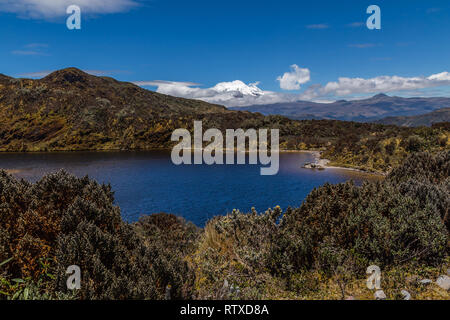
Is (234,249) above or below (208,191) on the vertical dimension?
above

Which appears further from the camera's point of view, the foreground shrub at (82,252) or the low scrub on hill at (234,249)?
the low scrub on hill at (234,249)

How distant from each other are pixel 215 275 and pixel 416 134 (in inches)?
2680

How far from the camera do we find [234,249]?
26.9ft

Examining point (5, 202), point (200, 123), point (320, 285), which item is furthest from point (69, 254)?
point (200, 123)

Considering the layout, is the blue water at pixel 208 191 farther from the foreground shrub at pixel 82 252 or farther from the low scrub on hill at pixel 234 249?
the foreground shrub at pixel 82 252

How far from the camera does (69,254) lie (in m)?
5.07

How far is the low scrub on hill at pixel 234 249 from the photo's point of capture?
5148 mm
